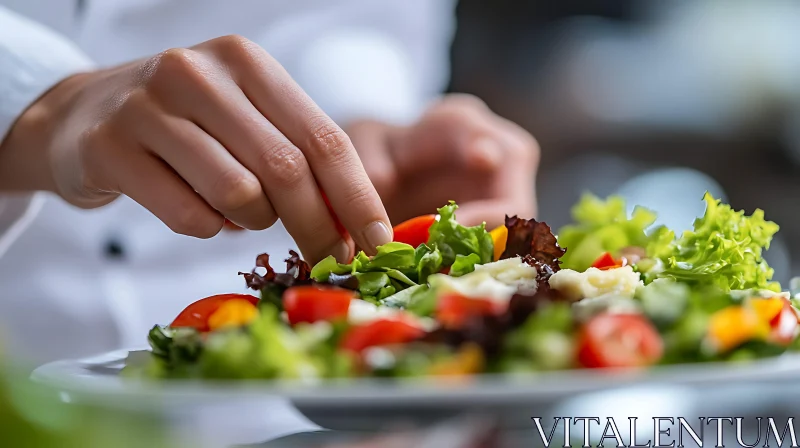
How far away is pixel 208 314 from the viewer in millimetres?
1257

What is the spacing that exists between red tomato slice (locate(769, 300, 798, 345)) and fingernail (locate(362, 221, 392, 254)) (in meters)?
0.62

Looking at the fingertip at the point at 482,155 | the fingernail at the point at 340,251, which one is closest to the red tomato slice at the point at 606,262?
the fingernail at the point at 340,251

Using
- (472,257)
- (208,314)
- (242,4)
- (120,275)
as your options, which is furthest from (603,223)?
(242,4)

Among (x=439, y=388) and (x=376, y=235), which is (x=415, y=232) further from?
(x=439, y=388)

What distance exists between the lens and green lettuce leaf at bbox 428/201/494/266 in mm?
1518

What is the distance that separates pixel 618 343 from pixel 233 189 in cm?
68

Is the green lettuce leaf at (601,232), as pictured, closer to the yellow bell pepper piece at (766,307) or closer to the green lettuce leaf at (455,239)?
the green lettuce leaf at (455,239)

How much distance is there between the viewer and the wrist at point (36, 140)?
5.86 ft

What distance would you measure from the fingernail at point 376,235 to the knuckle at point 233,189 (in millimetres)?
219

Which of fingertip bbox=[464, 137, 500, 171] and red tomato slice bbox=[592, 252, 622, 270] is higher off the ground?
fingertip bbox=[464, 137, 500, 171]

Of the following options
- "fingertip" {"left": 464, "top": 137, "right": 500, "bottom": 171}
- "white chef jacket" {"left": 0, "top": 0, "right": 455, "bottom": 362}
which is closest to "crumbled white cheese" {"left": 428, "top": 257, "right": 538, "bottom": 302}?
"fingertip" {"left": 464, "top": 137, "right": 500, "bottom": 171}

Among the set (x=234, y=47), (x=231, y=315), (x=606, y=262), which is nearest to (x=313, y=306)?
(x=231, y=315)

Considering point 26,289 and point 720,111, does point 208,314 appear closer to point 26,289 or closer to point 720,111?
point 26,289

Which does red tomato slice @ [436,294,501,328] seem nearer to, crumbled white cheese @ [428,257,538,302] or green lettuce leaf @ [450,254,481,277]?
crumbled white cheese @ [428,257,538,302]
